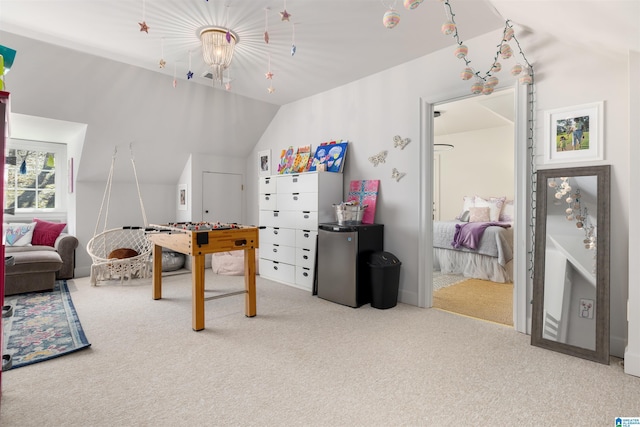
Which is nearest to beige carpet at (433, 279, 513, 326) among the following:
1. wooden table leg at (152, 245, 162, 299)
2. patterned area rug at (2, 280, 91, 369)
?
wooden table leg at (152, 245, 162, 299)

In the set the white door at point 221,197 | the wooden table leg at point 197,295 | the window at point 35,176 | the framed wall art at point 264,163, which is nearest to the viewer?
the wooden table leg at point 197,295

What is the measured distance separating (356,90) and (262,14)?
1.69 m

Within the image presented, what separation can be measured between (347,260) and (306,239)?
0.75 m

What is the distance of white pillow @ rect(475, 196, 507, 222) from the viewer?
19.2ft

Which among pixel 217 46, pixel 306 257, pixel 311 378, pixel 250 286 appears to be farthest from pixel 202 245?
pixel 217 46

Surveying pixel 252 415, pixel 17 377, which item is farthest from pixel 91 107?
pixel 252 415

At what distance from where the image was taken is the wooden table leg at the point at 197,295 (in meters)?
2.82

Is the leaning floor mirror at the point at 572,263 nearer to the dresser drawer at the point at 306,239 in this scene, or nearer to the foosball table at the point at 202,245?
the dresser drawer at the point at 306,239

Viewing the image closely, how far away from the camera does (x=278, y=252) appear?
4.53m

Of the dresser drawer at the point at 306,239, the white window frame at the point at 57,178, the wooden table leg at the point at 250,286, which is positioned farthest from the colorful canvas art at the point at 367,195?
the white window frame at the point at 57,178

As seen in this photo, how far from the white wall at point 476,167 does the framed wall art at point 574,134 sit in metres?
3.85

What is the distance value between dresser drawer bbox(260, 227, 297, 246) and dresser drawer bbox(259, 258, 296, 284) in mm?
281

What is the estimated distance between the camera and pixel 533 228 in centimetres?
278

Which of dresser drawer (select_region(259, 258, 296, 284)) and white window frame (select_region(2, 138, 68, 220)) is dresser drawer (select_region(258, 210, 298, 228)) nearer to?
dresser drawer (select_region(259, 258, 296, 284))
